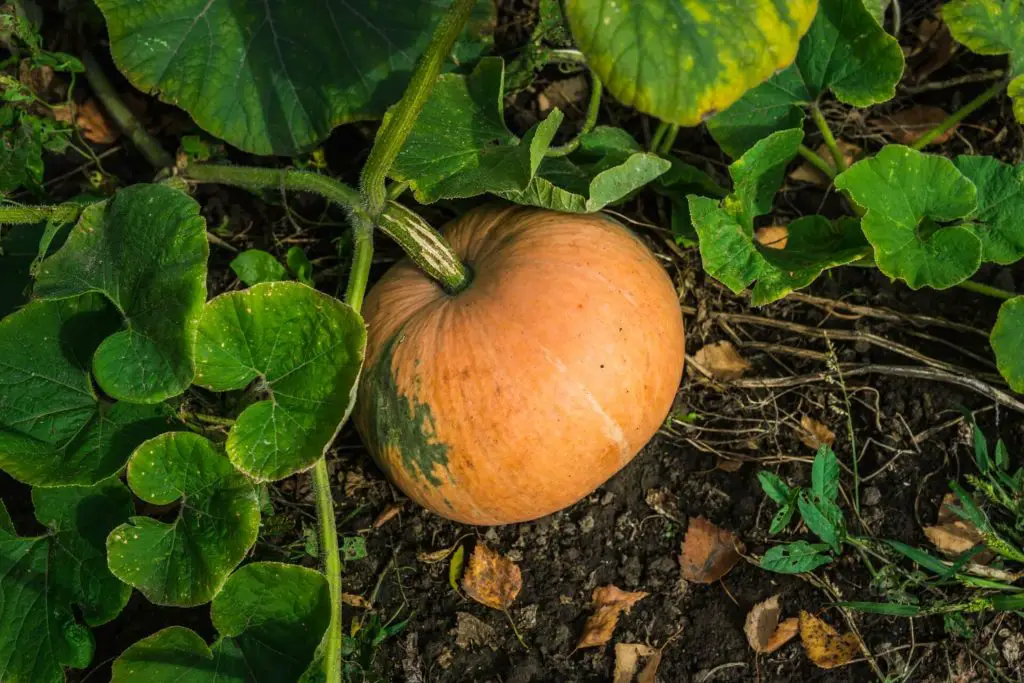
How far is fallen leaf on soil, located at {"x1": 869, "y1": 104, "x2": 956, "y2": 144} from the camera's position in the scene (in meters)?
2.60

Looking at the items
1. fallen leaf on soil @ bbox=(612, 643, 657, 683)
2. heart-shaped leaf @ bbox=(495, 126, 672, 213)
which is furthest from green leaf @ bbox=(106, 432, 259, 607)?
fallen leaf on soil @ bbox=(612, 643, 657, 683)

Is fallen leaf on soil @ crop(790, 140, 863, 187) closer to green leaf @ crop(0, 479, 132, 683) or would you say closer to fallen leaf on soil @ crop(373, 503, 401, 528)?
fallen leaf on soil @ crop(373, 503, 401, 528)

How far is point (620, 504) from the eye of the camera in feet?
7.79

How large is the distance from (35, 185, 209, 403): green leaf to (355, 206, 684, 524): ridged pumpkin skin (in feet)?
1.47

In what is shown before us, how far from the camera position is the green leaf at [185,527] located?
6.06ft

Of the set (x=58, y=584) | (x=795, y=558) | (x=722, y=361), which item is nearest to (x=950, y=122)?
(x=722, y=361)

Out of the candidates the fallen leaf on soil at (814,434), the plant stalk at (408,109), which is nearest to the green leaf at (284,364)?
the plant stalk at (408,109)

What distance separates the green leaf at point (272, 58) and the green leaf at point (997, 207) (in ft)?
4.13

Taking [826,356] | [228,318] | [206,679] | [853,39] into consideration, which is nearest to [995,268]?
[826,356]

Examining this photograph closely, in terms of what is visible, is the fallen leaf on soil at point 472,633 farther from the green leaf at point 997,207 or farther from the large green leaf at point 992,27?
the large green leaf at point 992,27

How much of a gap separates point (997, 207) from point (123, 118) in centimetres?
228

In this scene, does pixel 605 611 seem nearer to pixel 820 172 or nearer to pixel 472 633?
pixel 472 633

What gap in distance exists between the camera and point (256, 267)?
2484mm

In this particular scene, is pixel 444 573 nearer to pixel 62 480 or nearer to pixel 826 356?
pixel 62 480
